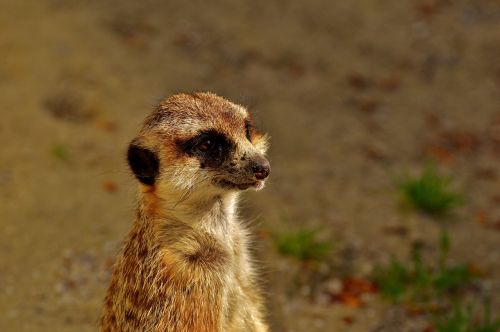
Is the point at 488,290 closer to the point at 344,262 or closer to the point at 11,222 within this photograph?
the point at 344,262

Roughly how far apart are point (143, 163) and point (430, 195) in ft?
8.36

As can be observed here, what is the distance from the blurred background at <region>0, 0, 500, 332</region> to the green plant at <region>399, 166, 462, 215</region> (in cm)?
1

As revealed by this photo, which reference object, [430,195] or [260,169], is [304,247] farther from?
[260,169]

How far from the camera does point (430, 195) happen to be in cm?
483

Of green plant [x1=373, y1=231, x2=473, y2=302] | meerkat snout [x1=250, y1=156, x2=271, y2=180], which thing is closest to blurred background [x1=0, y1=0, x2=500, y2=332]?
green plant [x1=373, y1=231, x2=473, y2=302]

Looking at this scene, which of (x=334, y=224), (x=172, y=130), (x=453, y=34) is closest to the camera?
(x=172, y=130)

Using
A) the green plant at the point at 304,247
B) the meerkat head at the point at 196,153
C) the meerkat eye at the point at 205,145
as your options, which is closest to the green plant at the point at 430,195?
the green plant at the point at 304,247

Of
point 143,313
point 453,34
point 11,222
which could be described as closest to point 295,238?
point 11,222

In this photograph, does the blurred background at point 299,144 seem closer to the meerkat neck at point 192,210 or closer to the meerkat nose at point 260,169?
the meerkat neck at point 192,210

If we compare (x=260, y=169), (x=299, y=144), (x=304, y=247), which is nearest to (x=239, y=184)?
(x=260, y=169)

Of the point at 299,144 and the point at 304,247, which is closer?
the point at 304,247

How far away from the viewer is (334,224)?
4.84 metres

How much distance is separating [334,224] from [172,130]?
93.2 inches

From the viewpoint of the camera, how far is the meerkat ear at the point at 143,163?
2686 mm
